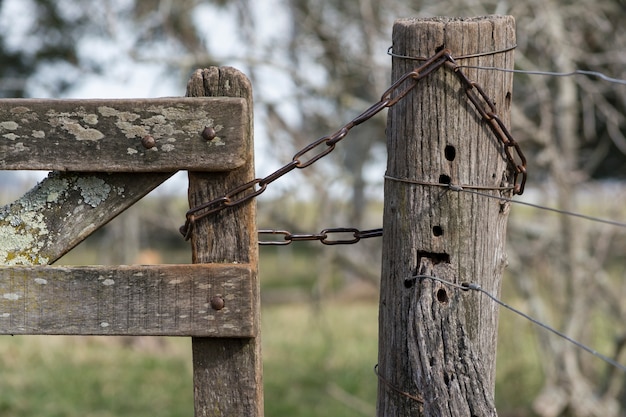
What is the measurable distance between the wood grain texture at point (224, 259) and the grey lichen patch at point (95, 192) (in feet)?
0.70

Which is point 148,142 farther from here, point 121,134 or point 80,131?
point 80,131

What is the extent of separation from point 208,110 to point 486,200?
724mm

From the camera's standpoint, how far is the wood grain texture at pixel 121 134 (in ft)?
6.15

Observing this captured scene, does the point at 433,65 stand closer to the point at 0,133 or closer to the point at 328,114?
the point at 0,133

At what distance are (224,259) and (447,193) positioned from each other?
22.9 inches

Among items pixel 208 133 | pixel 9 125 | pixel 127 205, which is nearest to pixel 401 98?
pixel 208 133

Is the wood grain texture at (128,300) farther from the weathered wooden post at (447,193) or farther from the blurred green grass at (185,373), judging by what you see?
the blurred green grass at (185,373)

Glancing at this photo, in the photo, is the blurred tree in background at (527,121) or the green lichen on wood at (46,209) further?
the blurred tree in background at (527,121)

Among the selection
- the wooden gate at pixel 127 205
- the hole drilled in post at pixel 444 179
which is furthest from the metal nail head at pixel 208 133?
the hole drilled in post at pixel 444 179

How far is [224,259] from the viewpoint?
193cm

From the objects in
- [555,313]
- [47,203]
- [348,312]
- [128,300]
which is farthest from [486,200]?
[348,312]

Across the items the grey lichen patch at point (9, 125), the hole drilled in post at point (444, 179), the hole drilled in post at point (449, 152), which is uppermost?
the grey lichen patch at point (9, 125)

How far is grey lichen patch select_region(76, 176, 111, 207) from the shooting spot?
194 centimetres

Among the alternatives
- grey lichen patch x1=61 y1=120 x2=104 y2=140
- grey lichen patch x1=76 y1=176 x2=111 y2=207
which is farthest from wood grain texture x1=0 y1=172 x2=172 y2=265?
grey lichen patch x1=61 y1=120 x2=104 y2=140
